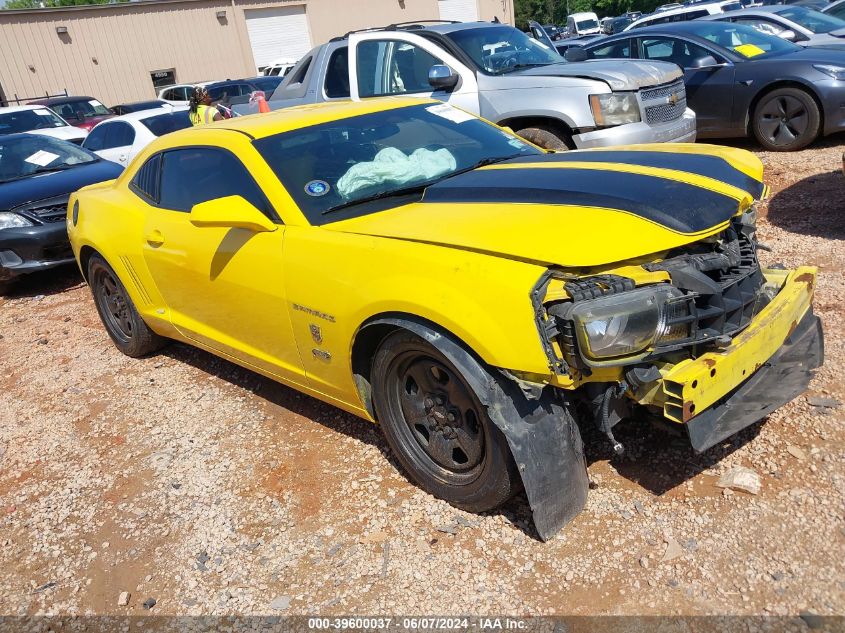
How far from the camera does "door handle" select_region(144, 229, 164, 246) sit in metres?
4.11

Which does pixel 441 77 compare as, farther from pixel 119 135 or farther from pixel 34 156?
pixel 119 135

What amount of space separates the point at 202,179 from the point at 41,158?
5543mm

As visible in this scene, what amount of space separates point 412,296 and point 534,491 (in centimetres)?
86

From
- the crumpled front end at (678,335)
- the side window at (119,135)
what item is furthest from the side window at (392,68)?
the side window at (119,135)

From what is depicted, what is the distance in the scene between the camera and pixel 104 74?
28.4 m

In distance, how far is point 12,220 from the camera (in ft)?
23.5

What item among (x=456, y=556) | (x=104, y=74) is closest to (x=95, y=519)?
(x=456, y=556)

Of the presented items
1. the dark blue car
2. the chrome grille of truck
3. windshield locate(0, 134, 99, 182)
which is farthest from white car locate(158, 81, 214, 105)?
the chrome grille of truck

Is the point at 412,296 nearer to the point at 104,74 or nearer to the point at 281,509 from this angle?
the point at 281,509

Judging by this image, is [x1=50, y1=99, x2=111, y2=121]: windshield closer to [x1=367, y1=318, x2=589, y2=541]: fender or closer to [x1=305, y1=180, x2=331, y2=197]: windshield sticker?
[x1=305, y1=180, x2=331, y2=197]: windshield sticker

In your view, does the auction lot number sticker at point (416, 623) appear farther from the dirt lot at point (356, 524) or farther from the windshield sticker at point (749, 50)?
the windshield sticker at point (749, 50)

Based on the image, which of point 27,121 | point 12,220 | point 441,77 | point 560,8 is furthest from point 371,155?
point 560,8

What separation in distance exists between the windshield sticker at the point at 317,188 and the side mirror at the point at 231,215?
9.4 inches

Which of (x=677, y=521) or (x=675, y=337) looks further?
(x=677, y=521)
